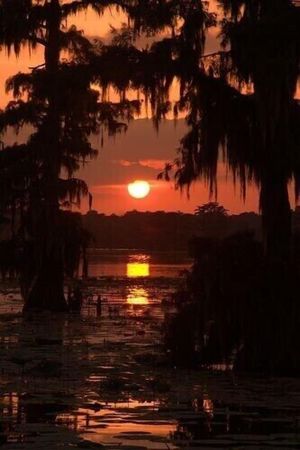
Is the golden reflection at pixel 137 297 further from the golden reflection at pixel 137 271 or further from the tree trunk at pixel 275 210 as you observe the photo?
the golden reflection at pixel 137 271

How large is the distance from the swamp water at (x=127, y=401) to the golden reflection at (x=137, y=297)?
15898mm

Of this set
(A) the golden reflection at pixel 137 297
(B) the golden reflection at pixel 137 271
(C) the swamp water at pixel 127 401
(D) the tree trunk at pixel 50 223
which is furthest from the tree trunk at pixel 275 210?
(B) the golden reflection at pixel 137 271

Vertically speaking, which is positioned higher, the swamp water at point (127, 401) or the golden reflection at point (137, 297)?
the golden reflection at point (137, 297)

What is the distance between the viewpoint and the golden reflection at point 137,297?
34.3m

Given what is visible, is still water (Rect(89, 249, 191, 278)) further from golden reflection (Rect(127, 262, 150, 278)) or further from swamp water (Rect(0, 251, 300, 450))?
swamp water (Rect(0, 251, 300, 450))

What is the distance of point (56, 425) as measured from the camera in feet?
30.0

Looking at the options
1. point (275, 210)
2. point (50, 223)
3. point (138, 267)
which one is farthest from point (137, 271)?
point (275, 210)

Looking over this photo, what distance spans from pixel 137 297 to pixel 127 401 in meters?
27.7

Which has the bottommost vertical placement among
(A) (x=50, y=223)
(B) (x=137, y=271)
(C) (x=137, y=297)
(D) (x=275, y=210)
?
(C) (x=137, y=297)

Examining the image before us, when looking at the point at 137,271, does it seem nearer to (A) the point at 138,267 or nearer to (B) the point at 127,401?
(A) the point at 138,267

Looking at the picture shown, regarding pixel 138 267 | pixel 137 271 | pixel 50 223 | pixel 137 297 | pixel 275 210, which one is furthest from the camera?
pixel 138 267

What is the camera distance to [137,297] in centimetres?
3844

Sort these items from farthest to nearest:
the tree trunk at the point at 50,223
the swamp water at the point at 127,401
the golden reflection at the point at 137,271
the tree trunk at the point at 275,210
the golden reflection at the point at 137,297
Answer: the golden reflection at the point at 137,271 < the golden reflection at the point at 137,297 < the tree trunk at the point at 50,223 < the tree trunk at the point at 275,210 < the swamp water at the point at 127,401

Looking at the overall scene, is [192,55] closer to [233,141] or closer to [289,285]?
[233,141]
